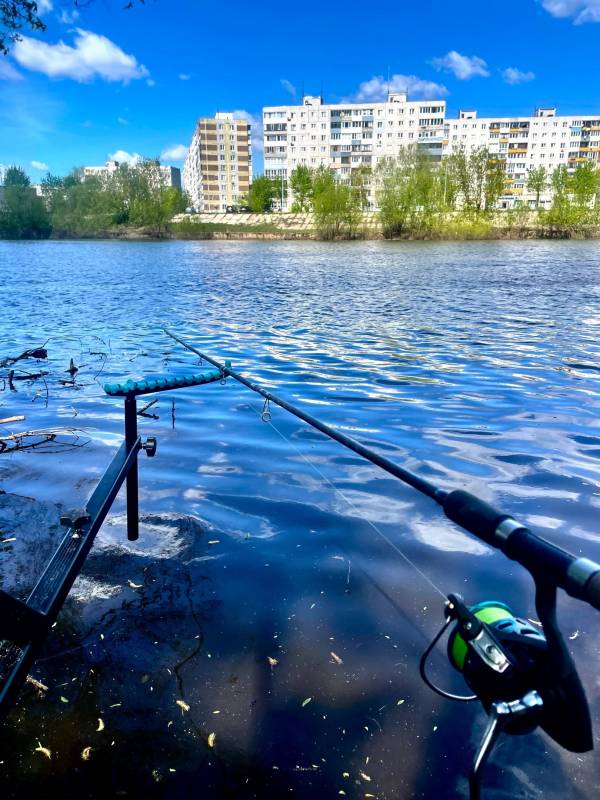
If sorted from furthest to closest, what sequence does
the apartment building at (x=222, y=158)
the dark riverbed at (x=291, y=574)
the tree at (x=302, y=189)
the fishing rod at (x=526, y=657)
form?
1. the apartment building at (x=222, y=158)
2. the tree at (x=302, y=189)
3. the dark riverbed at (x=291, y=574)
4. the fishing rod at (x=526, y=657)

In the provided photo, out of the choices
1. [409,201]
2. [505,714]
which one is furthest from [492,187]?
[505,714]

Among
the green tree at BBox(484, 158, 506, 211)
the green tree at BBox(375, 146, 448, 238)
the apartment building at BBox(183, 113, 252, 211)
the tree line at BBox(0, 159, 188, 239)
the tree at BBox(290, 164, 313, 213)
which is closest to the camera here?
the green tree at BBox(375, 146, 448, 238)

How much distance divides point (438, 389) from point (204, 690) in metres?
6.98

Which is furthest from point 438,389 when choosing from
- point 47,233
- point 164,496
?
point 47,233

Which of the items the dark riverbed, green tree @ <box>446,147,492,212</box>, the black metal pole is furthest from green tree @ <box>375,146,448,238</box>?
the black metal pole

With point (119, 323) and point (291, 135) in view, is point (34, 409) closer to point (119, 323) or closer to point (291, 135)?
point (119, 323)

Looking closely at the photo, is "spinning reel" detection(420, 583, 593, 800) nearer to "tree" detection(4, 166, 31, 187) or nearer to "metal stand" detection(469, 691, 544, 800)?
"metal stand" detection(469, 691, 544, 800)

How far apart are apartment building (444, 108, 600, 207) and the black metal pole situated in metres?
200

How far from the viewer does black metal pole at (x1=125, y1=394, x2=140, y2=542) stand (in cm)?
387

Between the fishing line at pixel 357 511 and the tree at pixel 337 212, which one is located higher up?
the tree at pixel 337 212

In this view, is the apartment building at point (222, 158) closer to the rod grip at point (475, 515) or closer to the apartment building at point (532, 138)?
the apartment building at point (532, 138)

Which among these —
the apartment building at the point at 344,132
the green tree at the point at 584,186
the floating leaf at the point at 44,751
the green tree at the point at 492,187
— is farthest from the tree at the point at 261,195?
the floating leaf at the point at 44,751

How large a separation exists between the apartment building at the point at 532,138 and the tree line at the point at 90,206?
103386 mm

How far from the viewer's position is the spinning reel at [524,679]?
5.33 feet
